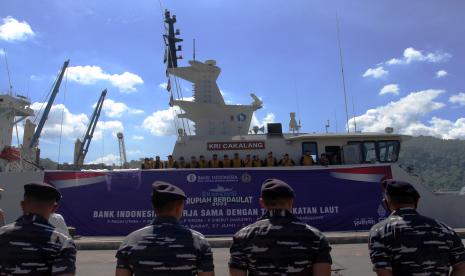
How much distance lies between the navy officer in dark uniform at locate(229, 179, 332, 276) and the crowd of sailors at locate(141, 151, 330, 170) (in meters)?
14.2

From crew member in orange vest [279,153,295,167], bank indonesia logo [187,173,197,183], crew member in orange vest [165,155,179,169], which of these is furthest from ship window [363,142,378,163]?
crew member in orange vest [165,155,179,169]

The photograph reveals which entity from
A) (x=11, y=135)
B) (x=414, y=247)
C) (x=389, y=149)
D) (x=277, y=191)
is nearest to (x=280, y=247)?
(x=277, y=191)

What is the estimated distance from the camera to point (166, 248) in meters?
2.91

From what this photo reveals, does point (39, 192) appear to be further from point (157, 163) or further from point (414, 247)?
point (157, 163)

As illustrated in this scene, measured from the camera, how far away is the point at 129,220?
15.1m

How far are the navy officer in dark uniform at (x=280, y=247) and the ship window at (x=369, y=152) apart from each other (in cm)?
1597

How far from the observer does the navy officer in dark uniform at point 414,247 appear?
317 centimetres

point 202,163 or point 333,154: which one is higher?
point 333,154

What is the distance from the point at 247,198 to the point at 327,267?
12.4 m

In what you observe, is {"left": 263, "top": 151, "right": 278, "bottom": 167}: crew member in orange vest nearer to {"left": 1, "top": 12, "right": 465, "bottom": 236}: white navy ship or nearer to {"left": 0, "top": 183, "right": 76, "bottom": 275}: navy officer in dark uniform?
{"left": 1, "top": 12, "right": 465, "bottom": 236}: white navy ship

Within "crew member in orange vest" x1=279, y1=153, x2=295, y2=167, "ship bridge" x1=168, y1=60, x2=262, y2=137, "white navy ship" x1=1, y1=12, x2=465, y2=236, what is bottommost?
"white navy ship" x1=1, y1=12, x2=465, y2=236

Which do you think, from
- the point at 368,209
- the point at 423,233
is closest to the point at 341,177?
the point at 368,209

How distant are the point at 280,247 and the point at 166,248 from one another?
0.77 metres

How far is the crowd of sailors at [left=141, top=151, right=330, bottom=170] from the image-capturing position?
17.4 metres
